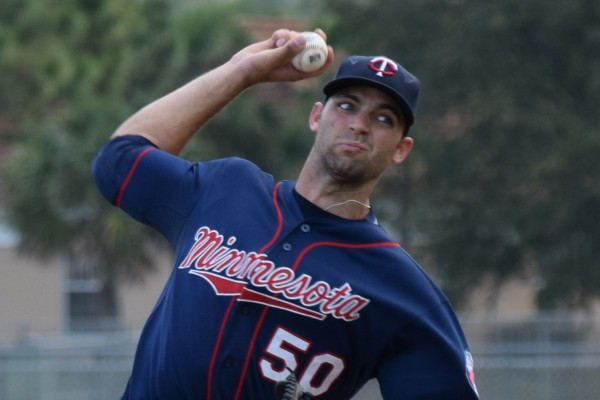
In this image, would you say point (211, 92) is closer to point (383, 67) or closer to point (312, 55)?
point (312, 55)

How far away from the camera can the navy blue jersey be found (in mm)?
3615

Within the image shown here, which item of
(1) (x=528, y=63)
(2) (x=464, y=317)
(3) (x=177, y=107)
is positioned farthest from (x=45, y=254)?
(3) (x=177, y=107)

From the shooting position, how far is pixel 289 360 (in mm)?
3621

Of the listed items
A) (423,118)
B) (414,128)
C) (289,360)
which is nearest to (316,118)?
(289,360)

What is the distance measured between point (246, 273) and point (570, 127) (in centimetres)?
1432

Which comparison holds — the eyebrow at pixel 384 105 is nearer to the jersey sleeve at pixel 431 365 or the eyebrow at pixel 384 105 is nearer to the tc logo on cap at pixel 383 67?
the tc logo on cap at pixel 383 67

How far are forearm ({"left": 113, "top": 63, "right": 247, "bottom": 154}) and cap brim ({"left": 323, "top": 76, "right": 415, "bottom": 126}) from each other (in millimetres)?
285

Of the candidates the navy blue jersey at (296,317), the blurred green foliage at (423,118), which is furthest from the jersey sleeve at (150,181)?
the blurred green foliage at (423,118)

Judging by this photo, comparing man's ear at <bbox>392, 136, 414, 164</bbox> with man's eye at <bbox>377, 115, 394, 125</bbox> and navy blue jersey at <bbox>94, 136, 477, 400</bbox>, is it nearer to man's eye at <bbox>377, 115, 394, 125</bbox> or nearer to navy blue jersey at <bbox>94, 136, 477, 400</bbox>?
man's eye at <bbox>377, 115, 394, 125</bbox>

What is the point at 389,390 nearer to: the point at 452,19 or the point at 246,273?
the point at 246,273

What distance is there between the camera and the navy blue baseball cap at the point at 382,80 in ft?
12.3

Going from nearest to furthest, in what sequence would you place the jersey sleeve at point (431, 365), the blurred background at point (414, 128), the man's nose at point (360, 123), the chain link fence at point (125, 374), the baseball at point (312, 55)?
the jersey sleeve at point (431, 365)
the man's nose at point (360, 123)
the baseball at point (312, 55)
the chain link fence at point (125, 374)
the blurred background at point (414, 128)

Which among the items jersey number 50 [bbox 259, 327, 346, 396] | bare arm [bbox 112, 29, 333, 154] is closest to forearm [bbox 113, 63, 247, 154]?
bare arm [bbox 112, 29, 333, 154]

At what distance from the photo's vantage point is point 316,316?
143 inches
